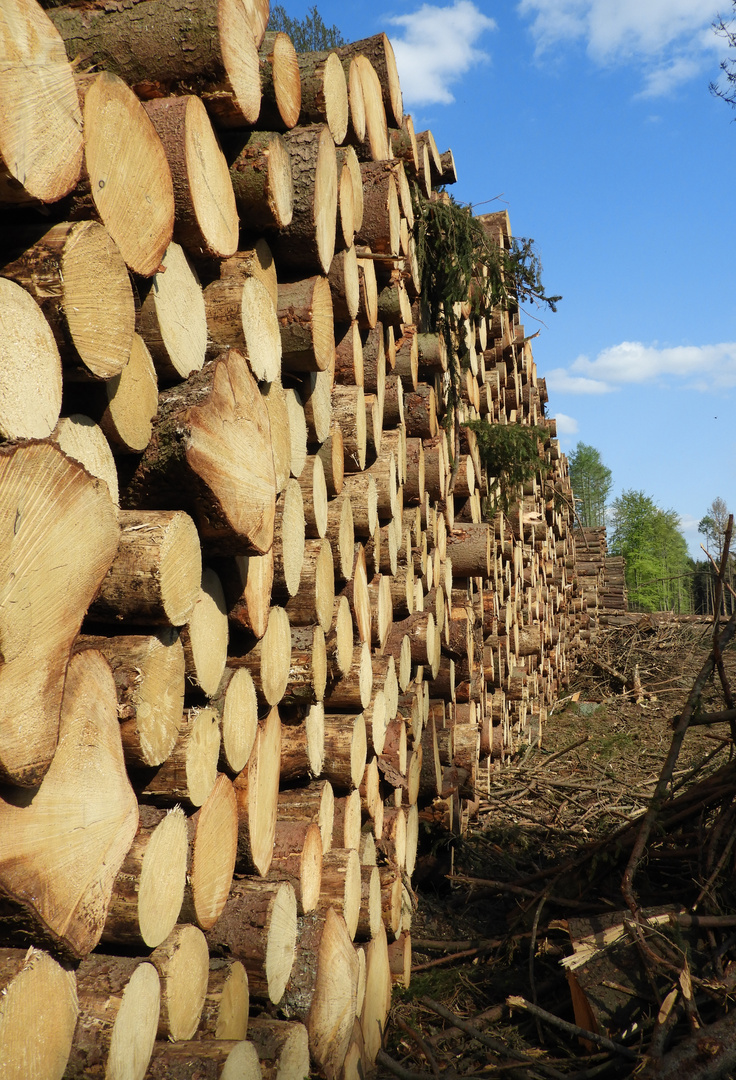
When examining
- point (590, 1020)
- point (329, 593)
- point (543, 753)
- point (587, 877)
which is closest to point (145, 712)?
point (329, 593)

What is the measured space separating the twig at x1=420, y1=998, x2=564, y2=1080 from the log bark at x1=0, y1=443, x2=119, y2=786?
248 centimetres

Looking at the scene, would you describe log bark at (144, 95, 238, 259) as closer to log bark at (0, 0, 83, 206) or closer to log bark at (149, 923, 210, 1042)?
log bark at (0, 0, 83, 206)

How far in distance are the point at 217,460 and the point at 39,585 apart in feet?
1.91

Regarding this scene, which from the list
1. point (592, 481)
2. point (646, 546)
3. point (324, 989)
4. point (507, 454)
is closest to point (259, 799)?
point (324, 989)

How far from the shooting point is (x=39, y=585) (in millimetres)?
1019

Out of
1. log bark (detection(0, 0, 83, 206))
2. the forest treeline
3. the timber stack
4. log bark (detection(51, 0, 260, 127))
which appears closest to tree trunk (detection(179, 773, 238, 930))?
the timber stack

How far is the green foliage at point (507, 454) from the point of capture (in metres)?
5.82

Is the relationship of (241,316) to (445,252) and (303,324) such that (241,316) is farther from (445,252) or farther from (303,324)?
(445,252)

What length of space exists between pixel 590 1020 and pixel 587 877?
801mm

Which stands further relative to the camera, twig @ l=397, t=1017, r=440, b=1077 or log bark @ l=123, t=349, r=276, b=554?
twig @ l=397, t=1017, r=440, b=1077

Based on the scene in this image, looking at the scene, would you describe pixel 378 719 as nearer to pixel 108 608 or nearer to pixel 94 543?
pixel 108 608

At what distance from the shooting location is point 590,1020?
2891 mm

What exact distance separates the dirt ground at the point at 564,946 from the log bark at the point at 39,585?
2.35 m

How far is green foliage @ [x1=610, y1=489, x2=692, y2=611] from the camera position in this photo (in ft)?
133
